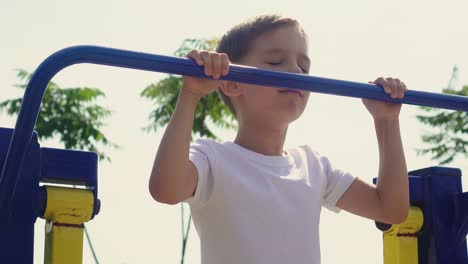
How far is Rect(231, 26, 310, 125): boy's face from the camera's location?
2.38 metres

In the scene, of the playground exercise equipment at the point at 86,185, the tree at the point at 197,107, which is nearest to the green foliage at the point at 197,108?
the tree at the point at 197,107

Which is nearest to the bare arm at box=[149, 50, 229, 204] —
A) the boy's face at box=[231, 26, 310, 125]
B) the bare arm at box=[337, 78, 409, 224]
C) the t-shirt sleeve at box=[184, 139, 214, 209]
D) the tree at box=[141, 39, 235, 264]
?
the t-shirt sleeve at box=[184, 139, 214, 209]

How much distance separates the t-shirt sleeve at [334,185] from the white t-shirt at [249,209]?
146 mm

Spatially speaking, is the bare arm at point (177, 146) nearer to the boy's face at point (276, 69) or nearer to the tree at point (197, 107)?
the boy's face at point (276, 69)

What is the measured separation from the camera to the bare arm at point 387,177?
97.0 inches

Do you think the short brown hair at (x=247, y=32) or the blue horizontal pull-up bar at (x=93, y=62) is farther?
the short brown hair at (x=247, y=32)

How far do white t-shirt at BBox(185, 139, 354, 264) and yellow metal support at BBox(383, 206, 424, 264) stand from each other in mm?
353

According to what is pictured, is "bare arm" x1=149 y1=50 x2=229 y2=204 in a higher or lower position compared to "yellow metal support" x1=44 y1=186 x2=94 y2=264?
higher

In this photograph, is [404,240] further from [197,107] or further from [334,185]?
[197,107]

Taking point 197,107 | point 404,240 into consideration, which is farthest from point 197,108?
point 404,240

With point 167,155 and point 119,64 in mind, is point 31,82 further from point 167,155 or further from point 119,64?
point 167,155

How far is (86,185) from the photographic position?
7.35ft

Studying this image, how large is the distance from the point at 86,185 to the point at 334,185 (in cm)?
68

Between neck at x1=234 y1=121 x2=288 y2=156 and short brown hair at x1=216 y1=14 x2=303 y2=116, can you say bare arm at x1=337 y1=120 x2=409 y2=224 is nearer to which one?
neck at x1=234 y1=121 x2=288 y2=156
